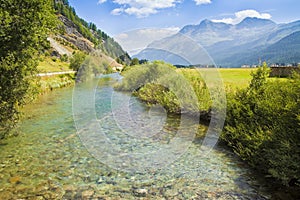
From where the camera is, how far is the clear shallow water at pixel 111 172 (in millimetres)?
8219

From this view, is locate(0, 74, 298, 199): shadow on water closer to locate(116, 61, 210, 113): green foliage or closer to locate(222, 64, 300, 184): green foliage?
locate(222, 64, 300, 184): green foliage

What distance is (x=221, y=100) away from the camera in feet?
52.2

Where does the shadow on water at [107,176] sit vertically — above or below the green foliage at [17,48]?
below

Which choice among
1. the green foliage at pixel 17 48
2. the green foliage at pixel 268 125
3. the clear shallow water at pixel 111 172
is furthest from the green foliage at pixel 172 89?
the green foliage at pixel 17 48

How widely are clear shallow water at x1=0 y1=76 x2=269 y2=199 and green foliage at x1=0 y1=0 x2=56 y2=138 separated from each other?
2263 mm

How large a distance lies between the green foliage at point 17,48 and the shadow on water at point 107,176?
2259 millimetres

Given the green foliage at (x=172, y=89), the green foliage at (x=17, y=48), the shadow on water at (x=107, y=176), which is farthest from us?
the green foliage at (x=172, y=89)

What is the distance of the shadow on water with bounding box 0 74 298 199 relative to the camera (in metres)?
8.17

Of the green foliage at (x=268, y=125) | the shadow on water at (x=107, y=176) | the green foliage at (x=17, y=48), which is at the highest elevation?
the green foliage at (x=17, y=48)

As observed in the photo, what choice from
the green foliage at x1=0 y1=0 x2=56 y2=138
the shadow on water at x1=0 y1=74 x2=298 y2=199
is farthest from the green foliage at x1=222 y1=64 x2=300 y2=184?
the green foliage at x1=0 y1=0 x2=56 y2=138

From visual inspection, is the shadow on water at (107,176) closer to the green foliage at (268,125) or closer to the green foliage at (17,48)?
the green foliage at (268,125)

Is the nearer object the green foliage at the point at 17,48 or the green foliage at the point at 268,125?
the green foliage at the point at 268,125

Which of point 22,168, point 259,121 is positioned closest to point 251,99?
point 259,121

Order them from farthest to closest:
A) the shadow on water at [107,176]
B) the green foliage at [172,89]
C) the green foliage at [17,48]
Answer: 1. the green foliage at [172,89]
2. the green foliage at [17,48]
3. the shadow on water at [107,176]
